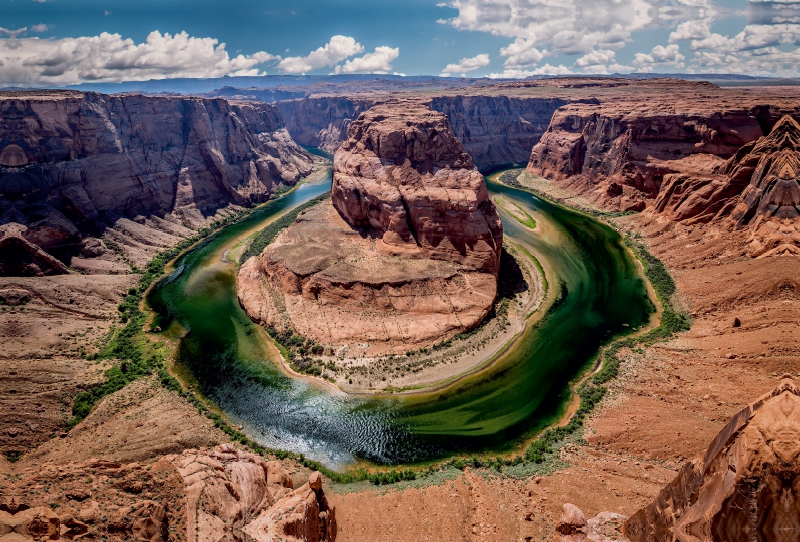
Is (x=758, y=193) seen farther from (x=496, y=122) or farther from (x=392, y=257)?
(x=496, y=122)

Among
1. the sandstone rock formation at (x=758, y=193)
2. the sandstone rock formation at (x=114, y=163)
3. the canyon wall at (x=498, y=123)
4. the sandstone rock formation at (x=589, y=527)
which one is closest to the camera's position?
the sandstone rock formation at (x=589, y=527)

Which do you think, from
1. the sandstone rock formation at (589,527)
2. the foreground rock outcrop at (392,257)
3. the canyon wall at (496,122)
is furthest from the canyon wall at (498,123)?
the sandstone rock formation at (589,527)

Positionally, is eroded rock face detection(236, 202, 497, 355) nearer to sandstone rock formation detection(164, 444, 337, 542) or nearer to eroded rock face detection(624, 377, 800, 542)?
sandstone rock formation detection(164, 444, 337, 542)

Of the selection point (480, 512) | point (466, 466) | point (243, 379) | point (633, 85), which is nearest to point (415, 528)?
point (480, 512)

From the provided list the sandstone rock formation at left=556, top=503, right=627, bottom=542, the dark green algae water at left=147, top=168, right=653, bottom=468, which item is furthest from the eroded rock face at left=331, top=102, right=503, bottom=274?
the sandstone rock formation at left=556, top=503, right=627, bottom=542

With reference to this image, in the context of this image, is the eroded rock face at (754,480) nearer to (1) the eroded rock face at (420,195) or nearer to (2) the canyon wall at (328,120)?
(1) the eroded rock face at (420,195)

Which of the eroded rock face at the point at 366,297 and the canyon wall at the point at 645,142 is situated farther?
the canyon wall at the point at 645,142

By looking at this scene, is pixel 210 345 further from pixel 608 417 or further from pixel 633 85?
pixel 633 85
